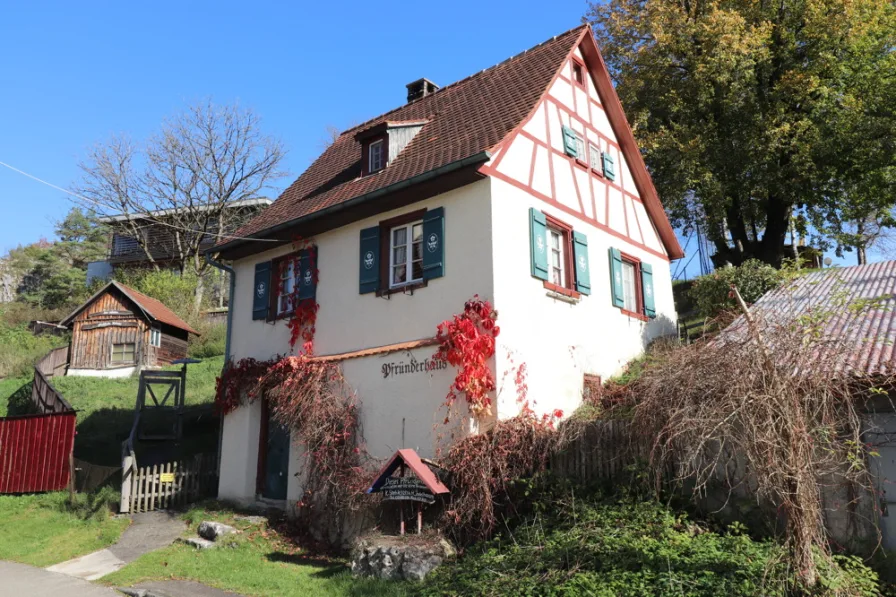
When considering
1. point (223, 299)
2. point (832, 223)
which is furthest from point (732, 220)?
point (223, 299)

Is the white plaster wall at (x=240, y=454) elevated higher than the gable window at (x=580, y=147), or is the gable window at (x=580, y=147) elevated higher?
the gable window at (x=580, y=147)

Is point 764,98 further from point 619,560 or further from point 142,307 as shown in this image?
point 142,307

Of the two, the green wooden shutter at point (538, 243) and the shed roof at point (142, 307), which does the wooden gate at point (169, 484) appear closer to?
the green wooden shutter at point (538, 243)

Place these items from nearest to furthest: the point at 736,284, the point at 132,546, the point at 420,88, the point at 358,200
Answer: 1. the point at 132,546
2. the point at 358,200
3. the point at 736,284
4. the point at 420,88

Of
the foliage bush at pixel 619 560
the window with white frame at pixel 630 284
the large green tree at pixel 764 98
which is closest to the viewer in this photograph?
the foliage bush at pixel 619 560

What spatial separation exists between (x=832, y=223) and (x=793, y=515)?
20433mm

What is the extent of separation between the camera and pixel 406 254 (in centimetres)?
1245

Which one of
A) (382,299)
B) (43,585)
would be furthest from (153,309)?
(43,585)

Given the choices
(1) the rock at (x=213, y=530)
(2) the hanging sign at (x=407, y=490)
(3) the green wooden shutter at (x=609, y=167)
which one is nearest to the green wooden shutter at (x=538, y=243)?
(3) the green wooden shutter at (x=609, y=167)

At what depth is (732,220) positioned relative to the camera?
82.7 ft

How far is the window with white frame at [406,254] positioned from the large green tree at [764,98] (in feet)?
39.5

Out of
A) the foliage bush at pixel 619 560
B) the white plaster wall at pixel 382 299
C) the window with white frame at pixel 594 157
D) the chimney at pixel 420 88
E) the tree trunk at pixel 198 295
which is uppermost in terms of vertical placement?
the chimney at pixel 420 88

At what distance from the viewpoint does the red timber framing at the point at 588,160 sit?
12.7m

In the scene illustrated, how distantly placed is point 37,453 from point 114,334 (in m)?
14.0
